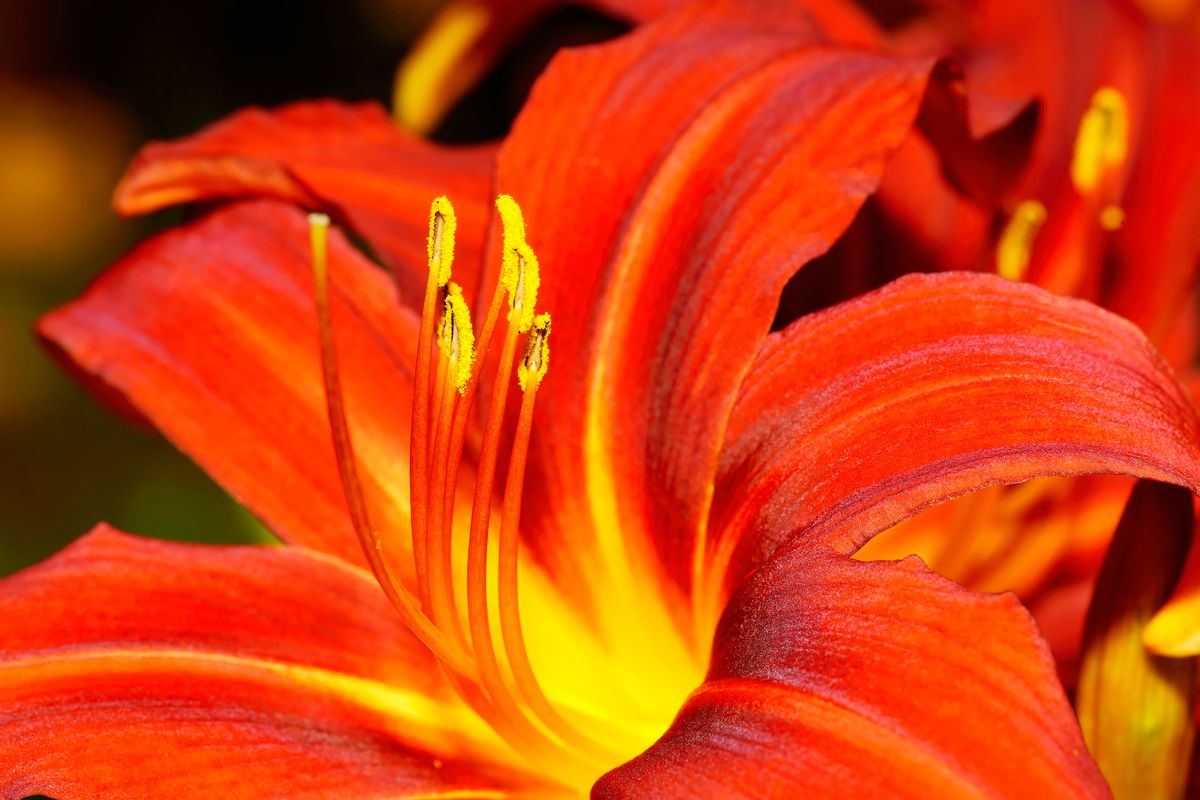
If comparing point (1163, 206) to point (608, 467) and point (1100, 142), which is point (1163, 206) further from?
point (608, 467)

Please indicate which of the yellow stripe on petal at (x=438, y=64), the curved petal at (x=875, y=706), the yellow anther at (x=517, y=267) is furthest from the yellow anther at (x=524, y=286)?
the yellow stripe on petal at (x=438, y=64)

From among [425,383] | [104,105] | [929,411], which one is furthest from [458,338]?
[104,105]

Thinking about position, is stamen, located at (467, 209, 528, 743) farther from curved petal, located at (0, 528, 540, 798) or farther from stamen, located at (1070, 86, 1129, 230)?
stamen, located at (1070, 86, 1129, 230)

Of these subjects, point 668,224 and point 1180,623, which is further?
point 668,224

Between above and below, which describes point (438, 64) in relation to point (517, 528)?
above

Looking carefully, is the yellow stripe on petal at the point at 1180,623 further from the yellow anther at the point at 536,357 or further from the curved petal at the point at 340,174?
the curved petal at the point at 340,174

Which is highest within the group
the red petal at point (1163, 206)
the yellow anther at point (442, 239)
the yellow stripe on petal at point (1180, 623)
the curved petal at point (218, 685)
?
the yellow anther at point (442, 239)
